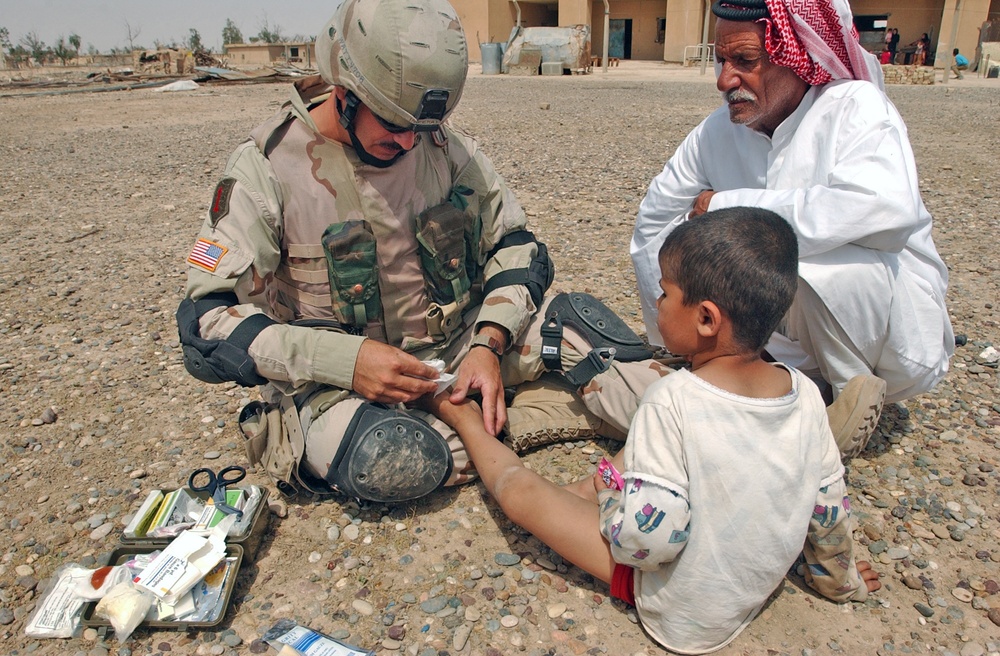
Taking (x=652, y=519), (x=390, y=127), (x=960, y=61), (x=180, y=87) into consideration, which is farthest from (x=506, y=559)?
(x=960, y=61)

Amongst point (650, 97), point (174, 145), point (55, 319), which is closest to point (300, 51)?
point (650, 97)

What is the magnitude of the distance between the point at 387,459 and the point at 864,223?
74.2 inches

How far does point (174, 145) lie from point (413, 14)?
1004 cm

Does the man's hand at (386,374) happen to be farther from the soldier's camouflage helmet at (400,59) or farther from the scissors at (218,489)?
the soldier's camouflage helmet at (400,59)

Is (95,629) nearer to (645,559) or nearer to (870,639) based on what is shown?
(645,559)

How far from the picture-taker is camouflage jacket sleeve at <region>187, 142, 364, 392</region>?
2.57m

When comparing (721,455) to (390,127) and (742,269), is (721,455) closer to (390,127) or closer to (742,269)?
(742,269)

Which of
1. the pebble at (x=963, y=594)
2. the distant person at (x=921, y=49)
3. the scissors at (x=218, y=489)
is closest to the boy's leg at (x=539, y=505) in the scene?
the scissors at (x=218, y=489)

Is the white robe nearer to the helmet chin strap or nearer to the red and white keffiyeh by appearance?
the red and white keffiyeh

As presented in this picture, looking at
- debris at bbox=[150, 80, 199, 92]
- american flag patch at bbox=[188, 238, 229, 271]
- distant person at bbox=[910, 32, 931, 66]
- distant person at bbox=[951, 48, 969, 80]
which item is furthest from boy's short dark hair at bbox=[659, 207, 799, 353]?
distant person at bbox=[910, 32, 931, 66]

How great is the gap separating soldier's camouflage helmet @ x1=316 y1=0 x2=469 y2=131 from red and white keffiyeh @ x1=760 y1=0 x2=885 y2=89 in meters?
1.27

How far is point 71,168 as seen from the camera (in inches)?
380

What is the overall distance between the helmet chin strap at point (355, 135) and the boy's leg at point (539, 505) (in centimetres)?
100

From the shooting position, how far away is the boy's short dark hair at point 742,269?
6.08 ft
